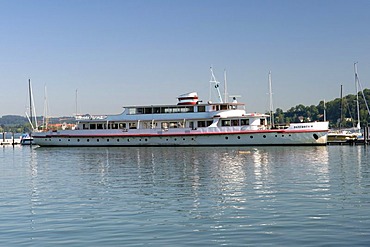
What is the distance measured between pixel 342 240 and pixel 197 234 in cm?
407

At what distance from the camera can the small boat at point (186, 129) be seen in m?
62.6

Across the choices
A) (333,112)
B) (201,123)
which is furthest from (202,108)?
(333,112)

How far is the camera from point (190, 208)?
20031mm

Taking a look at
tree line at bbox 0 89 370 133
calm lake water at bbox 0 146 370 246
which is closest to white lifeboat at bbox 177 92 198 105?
calm lake water at bbox 0 146 370 246

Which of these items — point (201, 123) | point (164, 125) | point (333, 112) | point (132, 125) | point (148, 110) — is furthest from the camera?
point (333, 112)

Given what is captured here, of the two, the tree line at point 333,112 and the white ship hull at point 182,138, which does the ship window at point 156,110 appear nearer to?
the white ship hull at point 182,138

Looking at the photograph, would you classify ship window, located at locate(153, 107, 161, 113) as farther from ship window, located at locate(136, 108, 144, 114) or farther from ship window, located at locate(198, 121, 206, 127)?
ship window, located at locate(198, 121, 206, 127)

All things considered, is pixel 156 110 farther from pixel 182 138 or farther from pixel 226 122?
pixel 226 122

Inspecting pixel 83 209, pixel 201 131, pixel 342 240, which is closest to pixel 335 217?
pixel 342 240

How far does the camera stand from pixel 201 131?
65.9 meters

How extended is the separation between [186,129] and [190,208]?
46780mm

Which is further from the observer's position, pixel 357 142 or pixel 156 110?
pixel 156 110

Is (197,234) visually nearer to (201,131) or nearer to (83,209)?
(83,209)

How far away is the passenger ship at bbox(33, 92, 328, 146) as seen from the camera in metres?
62.6
